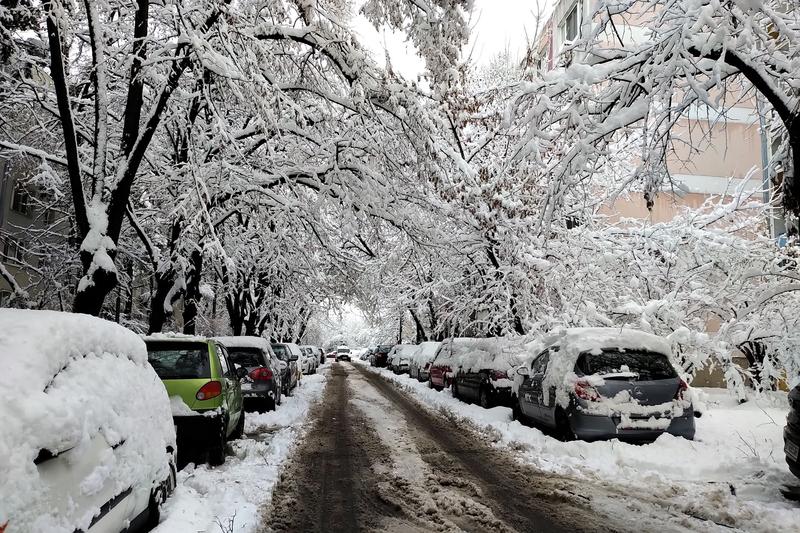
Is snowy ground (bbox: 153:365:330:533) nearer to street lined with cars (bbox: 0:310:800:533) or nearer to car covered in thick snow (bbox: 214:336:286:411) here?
street lined with cars (bbox: 0:310:800:533)

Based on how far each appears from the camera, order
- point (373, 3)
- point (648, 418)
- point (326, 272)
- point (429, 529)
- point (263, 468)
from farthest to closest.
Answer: point (326, 272), point (648, 418), point (263, 468), point (373, 3), point (429, 529)

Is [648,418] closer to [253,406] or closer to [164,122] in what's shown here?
[253,406]

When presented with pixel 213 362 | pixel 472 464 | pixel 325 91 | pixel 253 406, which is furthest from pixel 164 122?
pixel 472 464

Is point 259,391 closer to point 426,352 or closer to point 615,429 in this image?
point 615,429

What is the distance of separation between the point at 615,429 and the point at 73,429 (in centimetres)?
744

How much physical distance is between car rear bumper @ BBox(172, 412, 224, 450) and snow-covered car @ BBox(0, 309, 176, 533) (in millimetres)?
2727

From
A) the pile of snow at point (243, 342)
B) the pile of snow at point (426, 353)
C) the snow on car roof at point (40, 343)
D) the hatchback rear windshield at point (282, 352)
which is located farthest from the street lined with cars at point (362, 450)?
the pile of snow at point (426, 353)

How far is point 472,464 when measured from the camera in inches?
318

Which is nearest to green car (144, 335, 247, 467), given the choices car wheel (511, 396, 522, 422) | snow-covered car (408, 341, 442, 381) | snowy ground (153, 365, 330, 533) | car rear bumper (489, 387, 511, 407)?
snowy ground (153, 365, 330, 533)

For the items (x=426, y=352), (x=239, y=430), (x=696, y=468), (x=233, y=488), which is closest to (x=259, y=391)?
(x=239, y=430)

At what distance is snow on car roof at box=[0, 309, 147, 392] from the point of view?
9.21 ft

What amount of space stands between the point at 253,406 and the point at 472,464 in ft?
22.8

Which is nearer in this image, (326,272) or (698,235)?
(698,235)

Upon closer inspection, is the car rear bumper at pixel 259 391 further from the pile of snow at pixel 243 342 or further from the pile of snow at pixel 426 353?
the pile of snow at pixel 426 353
